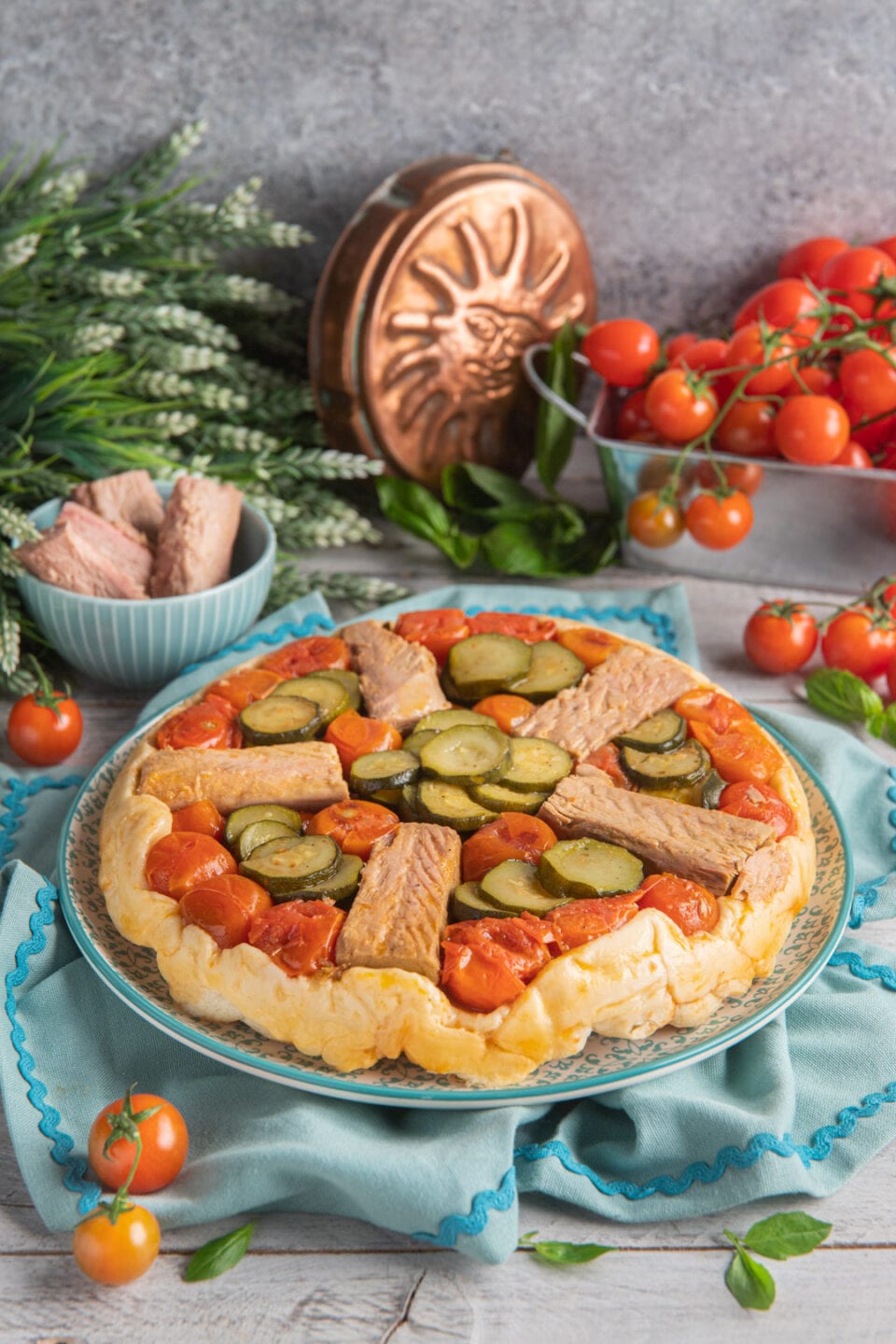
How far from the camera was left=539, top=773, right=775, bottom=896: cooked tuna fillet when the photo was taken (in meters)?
3.02

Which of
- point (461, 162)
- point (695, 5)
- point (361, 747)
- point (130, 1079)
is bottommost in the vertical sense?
point (130, 1079)

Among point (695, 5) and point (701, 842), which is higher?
point (695, 5)

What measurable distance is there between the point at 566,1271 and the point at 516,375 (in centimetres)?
383

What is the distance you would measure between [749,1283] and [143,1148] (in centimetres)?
123

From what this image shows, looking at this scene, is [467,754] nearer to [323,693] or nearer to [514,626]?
[323,693]

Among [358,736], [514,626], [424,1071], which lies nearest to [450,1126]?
[424,1071]

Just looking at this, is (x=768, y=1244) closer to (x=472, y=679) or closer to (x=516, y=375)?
(x=472, y=679)

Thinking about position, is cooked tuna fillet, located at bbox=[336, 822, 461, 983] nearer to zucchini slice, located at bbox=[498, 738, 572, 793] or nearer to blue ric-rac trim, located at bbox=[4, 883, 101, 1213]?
zucchini slice, located at bbox=[498, 738, 572, 793]

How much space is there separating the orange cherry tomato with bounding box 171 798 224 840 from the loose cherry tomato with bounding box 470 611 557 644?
1.14 metres

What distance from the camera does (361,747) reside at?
3.43m

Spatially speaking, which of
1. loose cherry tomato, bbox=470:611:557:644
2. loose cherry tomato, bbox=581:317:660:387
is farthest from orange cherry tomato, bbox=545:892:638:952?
loose cherry tomato, bbox=581:317:660:387

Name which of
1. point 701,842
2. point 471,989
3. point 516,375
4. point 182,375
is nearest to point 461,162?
point 516,375

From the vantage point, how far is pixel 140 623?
414cm

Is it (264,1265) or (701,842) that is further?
(701,842)
